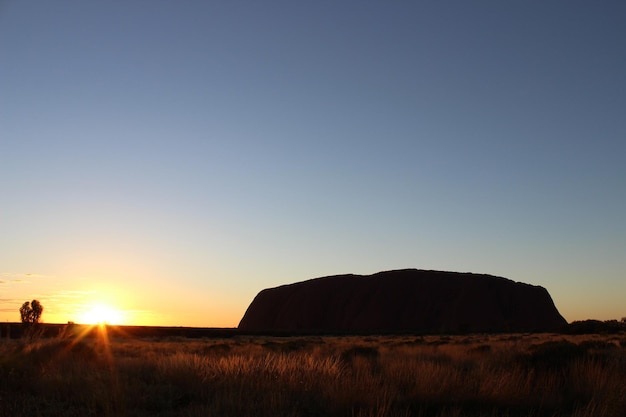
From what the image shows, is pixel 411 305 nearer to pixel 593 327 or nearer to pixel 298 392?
pixel 593 327

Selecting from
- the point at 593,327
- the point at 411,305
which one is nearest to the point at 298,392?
the point at 593,327

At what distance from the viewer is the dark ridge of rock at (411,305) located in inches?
3947

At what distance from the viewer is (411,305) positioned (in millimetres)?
104250

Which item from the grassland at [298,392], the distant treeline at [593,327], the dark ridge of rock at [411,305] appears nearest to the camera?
the grassland at [298,392]

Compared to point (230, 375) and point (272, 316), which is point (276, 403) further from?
point (272, 316)

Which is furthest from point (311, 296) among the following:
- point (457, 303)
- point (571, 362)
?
point (571, 362)

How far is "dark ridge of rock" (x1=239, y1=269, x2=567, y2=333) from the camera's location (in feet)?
329

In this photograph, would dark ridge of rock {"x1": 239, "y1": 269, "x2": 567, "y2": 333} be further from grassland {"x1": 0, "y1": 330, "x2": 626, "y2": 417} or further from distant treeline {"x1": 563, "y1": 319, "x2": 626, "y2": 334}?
grassland {"x1": 0, "y1": 330, "x2": 626, "y2": 417}

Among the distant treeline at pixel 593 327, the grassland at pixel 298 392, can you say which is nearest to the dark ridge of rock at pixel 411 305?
the distant treeline at pixel 593 327

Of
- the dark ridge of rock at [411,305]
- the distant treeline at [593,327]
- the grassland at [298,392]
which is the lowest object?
the grassland at [298,392]

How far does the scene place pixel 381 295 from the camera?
108m

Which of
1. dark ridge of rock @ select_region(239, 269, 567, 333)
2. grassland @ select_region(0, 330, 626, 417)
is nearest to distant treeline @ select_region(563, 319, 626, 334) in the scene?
dark ridge of rock @ select_region(239, 269, 567, 333)

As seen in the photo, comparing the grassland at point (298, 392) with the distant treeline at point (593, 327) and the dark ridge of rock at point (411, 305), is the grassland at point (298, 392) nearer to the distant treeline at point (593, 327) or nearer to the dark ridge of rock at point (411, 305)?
the distant treeline at point (593, 327)

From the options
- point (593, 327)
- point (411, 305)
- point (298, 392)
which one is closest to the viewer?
point (298, 392)
